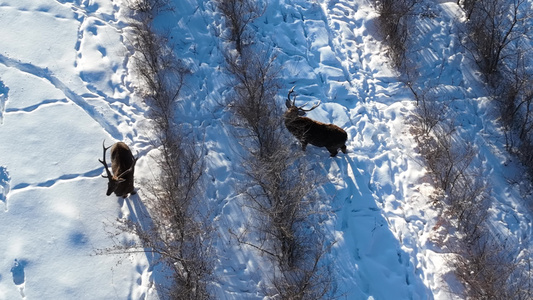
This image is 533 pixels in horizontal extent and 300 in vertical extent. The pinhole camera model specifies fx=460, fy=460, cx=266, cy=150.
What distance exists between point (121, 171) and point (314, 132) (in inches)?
168

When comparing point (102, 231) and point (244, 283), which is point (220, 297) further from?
point (102, 231)

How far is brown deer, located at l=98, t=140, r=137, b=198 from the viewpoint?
370 inches

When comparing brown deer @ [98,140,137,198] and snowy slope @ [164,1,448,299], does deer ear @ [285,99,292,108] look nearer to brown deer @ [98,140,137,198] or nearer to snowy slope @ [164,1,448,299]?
snowy slope @ [164,1,448,299]

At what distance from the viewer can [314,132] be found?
10.4 m

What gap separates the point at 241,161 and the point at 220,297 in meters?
3.12

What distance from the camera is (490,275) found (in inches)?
357

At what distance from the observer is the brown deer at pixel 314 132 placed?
34.0 feet

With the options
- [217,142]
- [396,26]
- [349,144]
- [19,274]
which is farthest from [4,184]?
[396,26]

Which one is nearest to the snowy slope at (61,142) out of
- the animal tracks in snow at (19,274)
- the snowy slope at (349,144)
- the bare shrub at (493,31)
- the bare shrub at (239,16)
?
the animal tracks in snow at (19,274)

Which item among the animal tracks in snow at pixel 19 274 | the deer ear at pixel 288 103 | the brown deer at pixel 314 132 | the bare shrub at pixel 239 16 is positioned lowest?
the animal tracks in snow at pixel 19 274

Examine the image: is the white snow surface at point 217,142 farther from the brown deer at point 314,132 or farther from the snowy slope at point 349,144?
the brown deer at point 314,132

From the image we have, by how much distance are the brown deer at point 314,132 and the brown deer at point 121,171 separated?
11.8 feet

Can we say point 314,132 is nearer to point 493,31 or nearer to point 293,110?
point 293,110

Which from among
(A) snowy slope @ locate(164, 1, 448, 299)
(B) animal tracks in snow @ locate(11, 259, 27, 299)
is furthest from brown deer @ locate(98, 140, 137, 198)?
(B) animal tracks in snow @ locate(11, 259, 27, 299)
